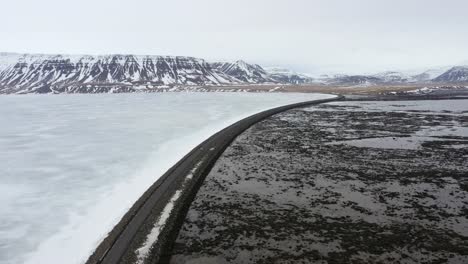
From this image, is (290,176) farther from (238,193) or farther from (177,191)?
(177,191)

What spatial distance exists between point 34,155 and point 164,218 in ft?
39.9

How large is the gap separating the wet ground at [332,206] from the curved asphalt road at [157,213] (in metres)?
0.37

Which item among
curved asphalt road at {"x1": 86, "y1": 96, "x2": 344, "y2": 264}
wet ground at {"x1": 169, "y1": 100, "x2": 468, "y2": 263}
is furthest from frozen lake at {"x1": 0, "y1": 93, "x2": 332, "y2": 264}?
wet ground at {"x1": 169, "y1": 100, "x2": 468, "y2": 263}

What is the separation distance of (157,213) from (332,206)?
543 centimetres

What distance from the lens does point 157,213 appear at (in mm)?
11266

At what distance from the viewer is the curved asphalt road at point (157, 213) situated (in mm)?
8688

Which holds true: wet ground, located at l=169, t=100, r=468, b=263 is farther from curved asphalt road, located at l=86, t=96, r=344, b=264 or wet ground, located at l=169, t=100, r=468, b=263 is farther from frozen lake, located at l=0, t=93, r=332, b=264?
frozen lake, located at l=0, t=93, r=332, b=264

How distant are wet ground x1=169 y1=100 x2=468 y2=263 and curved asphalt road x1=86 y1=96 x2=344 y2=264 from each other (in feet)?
Answer: 1.22

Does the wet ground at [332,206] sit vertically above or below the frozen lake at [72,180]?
below

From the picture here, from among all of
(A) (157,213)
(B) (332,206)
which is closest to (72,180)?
(A) (157,213)

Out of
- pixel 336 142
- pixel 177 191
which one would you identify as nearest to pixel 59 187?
pixel 177 191

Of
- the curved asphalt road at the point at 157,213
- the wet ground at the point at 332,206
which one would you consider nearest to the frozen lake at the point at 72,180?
the curved asphalt road at the point at 157,213

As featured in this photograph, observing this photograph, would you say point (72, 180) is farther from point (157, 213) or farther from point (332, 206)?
point (332, 206)

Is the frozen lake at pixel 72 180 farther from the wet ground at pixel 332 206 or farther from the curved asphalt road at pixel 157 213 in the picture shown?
the wet ground at pixel 332 206
